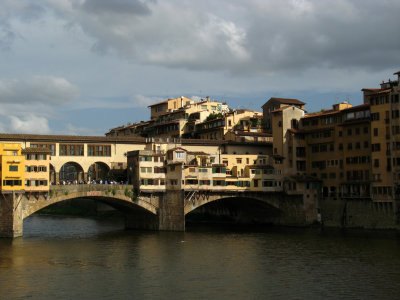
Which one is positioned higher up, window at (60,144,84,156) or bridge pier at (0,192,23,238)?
window at (60,144,84,156)

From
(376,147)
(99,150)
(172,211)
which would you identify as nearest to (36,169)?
(99,150)

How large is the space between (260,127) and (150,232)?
144 feet

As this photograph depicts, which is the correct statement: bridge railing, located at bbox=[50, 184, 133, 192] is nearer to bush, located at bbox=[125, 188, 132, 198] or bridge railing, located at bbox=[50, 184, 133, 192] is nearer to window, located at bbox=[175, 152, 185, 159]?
bush, located at bbox=[125, 188, 132, 198]

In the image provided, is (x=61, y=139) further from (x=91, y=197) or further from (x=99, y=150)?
(x=91, y=197)

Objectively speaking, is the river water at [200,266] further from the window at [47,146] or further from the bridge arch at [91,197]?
the window at [47,146]

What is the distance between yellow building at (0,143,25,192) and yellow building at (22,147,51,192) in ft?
3.92

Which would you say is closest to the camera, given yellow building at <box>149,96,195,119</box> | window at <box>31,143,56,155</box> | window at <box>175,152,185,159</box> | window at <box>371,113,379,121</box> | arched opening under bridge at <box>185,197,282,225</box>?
window at <box>371,113,379,121</box>

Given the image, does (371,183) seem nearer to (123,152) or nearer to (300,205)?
(300,205)

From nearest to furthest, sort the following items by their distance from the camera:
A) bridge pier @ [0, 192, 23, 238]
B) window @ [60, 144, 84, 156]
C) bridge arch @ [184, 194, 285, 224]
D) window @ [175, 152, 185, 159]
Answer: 1. bridge pier @ [0, 192, 23, 238]
2. window @ [175, 152, 185, 159]
3. bridge arch @ [184, 194, 285, 224]
4. window @ [60, 144, 84, 156]

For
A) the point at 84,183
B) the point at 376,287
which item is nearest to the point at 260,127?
the point at 84,183

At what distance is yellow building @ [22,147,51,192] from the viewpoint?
87.2m

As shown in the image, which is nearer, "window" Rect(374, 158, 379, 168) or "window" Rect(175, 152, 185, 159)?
"window" Rect(374, 158, 379, 168)

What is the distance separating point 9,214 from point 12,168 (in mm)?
6546

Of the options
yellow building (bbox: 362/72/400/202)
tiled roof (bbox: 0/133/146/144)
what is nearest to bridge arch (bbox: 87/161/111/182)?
tiled roof (bbox: 0/133/146/144)
